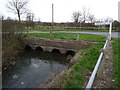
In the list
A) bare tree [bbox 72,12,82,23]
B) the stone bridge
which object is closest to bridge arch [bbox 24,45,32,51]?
the stone bridge

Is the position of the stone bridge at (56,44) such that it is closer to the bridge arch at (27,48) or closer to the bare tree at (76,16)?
the bridge arch at (27,48)

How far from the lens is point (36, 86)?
649cm

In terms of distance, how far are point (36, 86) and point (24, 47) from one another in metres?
11.5

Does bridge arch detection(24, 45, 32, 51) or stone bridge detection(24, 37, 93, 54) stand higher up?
stone bridge detection(24, 37, 93, 54)

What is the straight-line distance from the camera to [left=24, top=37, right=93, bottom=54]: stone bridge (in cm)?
1372

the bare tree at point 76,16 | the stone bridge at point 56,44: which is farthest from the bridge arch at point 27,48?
the bare tree at point 76,16

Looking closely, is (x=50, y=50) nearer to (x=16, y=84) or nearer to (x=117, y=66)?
(x=16, y=84)

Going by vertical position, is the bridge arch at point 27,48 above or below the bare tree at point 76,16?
below

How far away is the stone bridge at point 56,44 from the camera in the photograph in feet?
45.0

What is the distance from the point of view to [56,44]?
15078mm

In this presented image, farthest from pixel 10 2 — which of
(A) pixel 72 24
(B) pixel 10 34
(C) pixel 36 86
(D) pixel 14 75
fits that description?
(C) pixel 36 86

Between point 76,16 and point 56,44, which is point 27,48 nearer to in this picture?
point 56,44

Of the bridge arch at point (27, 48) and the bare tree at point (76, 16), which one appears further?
the bare tree at point (76, 16)

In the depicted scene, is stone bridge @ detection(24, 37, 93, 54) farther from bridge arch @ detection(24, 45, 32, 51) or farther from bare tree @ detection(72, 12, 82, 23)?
bare tree @ detection(72, 12, 82, 23)
